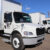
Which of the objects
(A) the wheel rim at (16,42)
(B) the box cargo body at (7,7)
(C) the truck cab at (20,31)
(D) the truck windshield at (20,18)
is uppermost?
(B) the box cargo body at (7,7)

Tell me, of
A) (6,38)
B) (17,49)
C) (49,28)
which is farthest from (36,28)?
→ (49,28)

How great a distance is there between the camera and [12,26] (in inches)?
278

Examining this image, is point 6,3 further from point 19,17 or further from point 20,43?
point 20,43

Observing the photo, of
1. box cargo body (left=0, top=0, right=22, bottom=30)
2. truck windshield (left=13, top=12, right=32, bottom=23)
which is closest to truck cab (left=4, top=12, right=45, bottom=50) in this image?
truck windshield (left=13, top=12, right=32, bottom=23)

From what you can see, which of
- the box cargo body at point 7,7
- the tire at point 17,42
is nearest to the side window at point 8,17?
the box cargo body at point 7,7

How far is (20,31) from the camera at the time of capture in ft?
20.9

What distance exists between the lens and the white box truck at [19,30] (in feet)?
20.2

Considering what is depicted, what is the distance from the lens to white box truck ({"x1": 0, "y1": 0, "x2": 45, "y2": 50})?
6.15m

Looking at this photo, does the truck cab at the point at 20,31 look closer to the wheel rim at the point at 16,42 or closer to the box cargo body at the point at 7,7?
the wheel rim at the point at 16,42

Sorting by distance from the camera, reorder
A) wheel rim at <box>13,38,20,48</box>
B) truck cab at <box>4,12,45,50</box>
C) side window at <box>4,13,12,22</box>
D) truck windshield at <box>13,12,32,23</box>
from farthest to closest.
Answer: side window at <box>4,13,12,22</box> < truck windshield at <box>13,12,32,23</box> < wheel rim at <box>13,38,20,48</box> < truck cab at <box>4,12,45,50</box>

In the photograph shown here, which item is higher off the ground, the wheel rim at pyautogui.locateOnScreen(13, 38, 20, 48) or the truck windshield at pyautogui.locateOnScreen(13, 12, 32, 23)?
the truck windshield at pyautogui.locateOnScreen(13, 12, 32, 23)

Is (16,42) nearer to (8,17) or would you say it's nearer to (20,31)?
(20,31)

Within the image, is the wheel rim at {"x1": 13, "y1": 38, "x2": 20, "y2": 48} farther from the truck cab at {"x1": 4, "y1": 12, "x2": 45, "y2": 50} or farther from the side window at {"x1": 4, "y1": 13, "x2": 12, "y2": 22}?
the side window at {"x1": 4, "y1": 13, "x2": 12, "y2": 22}

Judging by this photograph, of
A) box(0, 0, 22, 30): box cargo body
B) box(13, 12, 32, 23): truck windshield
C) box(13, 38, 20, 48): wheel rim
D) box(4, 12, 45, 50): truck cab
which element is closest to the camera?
box(4, 12, 45, 50): truck cab
